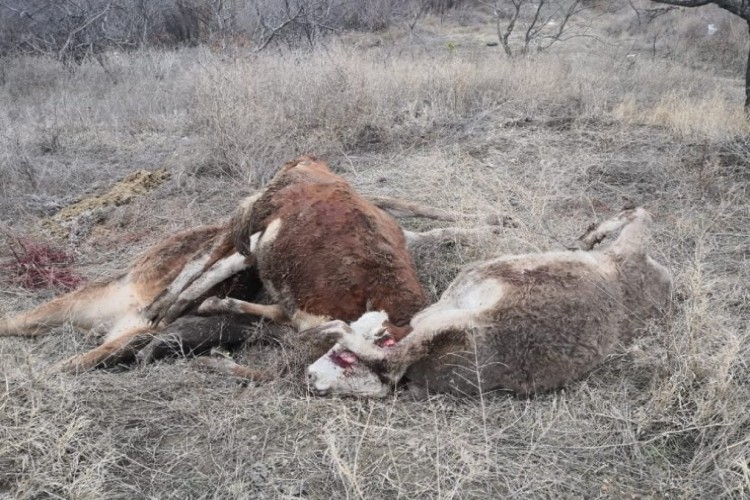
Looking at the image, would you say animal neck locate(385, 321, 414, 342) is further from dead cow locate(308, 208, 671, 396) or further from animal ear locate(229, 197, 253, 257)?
animal ear locate(229, 197, 253, 257)

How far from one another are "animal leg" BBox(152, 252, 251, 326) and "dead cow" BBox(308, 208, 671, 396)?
0.81m

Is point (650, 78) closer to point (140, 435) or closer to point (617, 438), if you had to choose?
point (617, 438)

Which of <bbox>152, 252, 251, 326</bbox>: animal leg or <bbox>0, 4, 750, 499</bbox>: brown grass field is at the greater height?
<bbox>152, 252, 251, 326</bbox>: animal leg

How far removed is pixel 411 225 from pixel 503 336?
2.08 m

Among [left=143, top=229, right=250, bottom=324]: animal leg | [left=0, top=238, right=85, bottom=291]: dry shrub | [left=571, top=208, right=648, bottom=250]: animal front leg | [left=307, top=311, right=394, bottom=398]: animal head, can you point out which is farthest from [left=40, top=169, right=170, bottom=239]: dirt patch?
[left=571, top=208, right=648, bottom=250]: animal front leg

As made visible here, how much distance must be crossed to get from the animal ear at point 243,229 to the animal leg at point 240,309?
1.03 ft

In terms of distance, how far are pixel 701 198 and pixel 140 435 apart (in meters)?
4.77

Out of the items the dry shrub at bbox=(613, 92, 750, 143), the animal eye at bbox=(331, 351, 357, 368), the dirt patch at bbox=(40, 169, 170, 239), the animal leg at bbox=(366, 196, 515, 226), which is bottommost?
the dirt patch at bbox=(40, 169, 170, 239)

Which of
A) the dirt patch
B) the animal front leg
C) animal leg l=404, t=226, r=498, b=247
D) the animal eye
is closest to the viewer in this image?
the animal eye

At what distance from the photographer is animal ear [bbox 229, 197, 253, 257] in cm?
324

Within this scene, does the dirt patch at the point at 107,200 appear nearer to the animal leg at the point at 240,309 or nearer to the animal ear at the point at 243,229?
the animal ear at the point at 243,229

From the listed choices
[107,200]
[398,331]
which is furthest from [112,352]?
[107,200]

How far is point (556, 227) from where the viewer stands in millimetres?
4410

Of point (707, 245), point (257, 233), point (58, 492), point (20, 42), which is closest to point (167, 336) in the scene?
point (257, 233)
